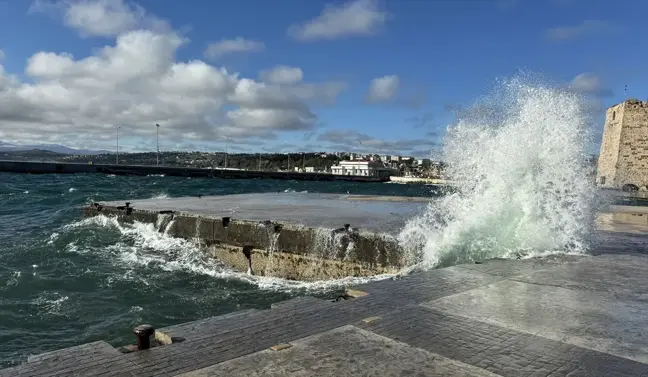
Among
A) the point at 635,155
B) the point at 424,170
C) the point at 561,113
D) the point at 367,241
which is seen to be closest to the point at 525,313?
the point at 367,241

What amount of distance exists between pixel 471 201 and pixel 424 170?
122266 mm

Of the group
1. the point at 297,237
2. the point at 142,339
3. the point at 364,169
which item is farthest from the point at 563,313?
the point at 364,169

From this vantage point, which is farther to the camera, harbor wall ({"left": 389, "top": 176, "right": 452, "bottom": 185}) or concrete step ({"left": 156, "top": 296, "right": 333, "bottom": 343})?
harbor wall ({"left": 389, "top": 176, "right": 452, "bottom": 185})

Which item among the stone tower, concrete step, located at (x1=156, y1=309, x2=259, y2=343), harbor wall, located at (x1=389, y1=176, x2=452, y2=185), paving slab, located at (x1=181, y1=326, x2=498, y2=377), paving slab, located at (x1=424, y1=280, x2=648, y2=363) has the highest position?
the stone tower

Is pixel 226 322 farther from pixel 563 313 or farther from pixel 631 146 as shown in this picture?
pixel 631 146

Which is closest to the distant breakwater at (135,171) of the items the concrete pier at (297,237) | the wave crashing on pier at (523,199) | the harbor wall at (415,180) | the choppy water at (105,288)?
the harbor wall at (415,180)

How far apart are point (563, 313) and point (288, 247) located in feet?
18.9

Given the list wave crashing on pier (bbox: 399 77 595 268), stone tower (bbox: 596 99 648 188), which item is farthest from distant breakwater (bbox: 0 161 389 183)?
wave crashing on pier (bbox: 399 77 595 268)

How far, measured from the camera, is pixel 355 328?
3.72 metres

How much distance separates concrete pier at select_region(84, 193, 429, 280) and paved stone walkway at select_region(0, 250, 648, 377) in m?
3.09

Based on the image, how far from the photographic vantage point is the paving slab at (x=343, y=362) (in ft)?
9.61

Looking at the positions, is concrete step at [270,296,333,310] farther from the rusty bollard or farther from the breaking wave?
the breaking wave

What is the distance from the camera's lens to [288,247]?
30.6 ft

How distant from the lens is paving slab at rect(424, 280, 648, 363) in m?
3.54
